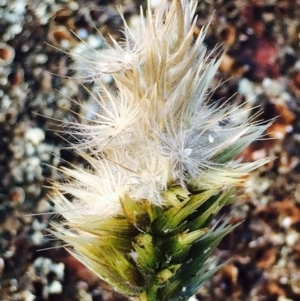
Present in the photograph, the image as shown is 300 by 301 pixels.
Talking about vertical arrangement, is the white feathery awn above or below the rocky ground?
above

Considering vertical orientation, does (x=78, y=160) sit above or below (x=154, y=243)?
below

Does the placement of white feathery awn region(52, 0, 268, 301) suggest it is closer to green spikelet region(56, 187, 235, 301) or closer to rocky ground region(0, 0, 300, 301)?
green spikelet region(56, 187, 235, 301)

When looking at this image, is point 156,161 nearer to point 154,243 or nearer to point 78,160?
point 154,243

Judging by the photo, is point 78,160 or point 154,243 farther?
point 78,160

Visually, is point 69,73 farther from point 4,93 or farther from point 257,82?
point 257,82

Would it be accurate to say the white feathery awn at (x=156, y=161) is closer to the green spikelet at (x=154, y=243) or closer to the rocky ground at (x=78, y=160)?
the green spikelet at (x=154, y=243)

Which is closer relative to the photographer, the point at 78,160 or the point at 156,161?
the point at 156,161

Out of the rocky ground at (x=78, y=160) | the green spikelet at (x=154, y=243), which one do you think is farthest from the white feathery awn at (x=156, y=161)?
the rocky ground at (x=78, y=160)

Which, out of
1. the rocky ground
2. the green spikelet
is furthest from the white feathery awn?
the rocky ground

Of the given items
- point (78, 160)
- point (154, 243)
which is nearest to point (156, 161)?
point (154, 243)
